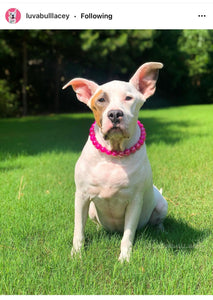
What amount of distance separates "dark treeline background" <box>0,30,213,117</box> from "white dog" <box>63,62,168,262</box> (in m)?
13.0

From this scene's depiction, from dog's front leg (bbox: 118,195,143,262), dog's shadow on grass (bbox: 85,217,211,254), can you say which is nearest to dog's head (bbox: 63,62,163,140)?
dog's front leg (bbox: 118,195,143,262)

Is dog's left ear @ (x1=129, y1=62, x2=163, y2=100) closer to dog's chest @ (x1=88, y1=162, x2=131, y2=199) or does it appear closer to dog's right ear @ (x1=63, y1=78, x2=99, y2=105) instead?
dog's right ear @ (x1=63, y1=78, x2=99, y2=105)

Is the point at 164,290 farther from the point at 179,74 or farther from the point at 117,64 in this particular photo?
the point at 179,74

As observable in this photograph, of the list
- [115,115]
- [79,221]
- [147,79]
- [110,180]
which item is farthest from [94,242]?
[147,79]

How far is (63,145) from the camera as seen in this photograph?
30.0 feet

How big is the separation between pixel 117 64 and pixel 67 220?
17228mm

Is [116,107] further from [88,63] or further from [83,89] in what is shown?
[88,63]

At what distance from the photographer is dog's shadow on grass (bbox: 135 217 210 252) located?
338cm

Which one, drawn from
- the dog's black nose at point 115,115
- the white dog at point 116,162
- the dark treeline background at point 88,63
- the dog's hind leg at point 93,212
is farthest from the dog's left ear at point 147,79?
the dark treeline background at point 88,63

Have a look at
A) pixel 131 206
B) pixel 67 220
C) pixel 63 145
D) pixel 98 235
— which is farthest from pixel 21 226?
pixel 63 145

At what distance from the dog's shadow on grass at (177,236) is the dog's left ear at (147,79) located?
129 centimetres

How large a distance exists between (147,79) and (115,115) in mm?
654

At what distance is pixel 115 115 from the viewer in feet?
9.07
